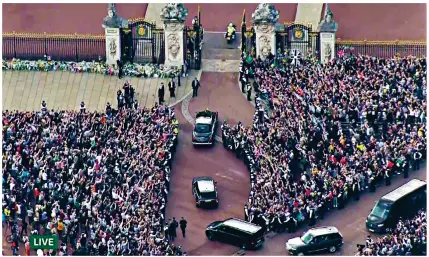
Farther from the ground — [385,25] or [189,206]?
[385,25]

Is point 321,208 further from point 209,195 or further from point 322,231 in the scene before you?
point 209,195

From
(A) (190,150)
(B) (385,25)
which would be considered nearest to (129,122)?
(A) (190,150)

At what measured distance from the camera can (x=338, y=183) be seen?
105 metres

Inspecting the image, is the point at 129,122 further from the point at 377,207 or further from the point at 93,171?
the point at 377,207

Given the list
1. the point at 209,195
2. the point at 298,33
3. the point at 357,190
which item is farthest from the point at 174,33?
the point at 357,190

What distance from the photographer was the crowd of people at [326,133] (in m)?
104

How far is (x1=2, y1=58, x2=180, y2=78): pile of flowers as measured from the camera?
393 ft

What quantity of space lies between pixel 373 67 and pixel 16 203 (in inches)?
967

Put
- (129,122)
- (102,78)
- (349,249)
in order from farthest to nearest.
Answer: (102,78)
(129,122)
(349,249)

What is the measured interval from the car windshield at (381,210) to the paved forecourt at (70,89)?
1835cm

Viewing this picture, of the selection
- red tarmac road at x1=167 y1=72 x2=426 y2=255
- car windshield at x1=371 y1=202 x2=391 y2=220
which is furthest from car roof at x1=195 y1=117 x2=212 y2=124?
car windshield at x1=371 y1=202 x2=391 y2=220

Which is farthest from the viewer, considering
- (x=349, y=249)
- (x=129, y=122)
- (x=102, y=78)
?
(x=102, y=78)

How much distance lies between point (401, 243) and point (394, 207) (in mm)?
4824

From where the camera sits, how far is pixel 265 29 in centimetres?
12056
